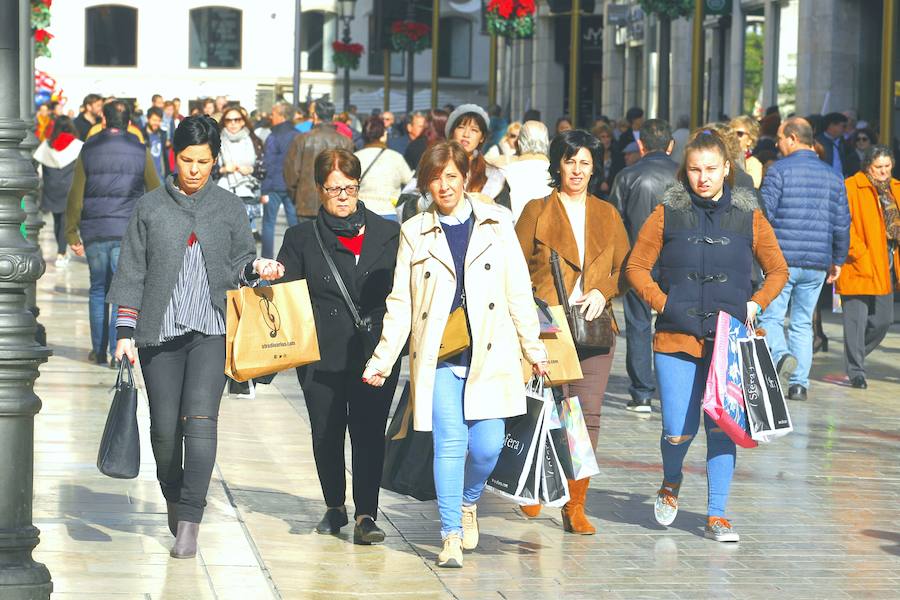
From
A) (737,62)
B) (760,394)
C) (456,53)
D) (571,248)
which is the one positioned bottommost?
(760,394)

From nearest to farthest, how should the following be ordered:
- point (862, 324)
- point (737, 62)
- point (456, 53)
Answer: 1. point (862, 324)
2. point (737, 62)
3. point (456, 53)

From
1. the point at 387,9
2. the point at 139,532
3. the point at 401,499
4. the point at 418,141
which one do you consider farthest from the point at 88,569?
the point at 387,9

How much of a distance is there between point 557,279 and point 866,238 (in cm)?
584

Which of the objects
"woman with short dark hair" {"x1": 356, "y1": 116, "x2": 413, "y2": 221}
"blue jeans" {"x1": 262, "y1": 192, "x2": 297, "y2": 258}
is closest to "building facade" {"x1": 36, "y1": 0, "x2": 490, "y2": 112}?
"blue jeans" {"x1": 262, "y1": 192, "x2": 297, "y2": 258}

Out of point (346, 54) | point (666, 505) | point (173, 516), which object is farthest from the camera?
point (346, 54)

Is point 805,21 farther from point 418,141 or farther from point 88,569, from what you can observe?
point 88,569

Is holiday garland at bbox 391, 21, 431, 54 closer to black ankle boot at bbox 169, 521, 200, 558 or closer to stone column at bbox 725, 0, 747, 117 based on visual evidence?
stone column at bbox 725, 0, 747, 117

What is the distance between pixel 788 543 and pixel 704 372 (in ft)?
2.65

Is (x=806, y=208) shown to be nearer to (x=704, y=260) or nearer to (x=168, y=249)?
(x=704, y=260)

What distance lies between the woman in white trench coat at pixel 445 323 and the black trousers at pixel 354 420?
18.8 inches

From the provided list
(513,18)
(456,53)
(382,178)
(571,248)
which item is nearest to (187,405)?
(571,248)

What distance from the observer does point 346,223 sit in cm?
788

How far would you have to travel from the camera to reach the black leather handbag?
8.31 m

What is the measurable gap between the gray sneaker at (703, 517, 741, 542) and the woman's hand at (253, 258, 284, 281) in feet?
7.09
